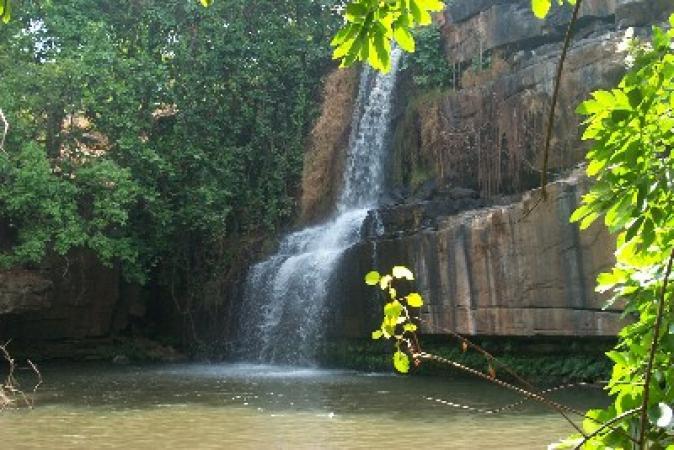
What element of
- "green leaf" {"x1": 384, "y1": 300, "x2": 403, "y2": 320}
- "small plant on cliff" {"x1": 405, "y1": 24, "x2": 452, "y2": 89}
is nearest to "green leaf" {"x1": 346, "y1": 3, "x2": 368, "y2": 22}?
"green leaf" {"x1": 384, "y1": 300, "x2": 403, "y2": 320}

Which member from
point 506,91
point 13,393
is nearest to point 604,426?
point 13,393

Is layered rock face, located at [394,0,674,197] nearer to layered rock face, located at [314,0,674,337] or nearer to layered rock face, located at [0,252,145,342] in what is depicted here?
layered rock face, located at [314,0,674,337]

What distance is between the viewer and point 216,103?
21594 millimetres

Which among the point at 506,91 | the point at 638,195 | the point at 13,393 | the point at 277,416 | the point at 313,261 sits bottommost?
the point at 277,416

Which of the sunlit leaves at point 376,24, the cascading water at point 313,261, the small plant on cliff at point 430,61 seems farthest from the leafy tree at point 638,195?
the small plant on cliff at point 430,61

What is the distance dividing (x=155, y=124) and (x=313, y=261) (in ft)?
20.6

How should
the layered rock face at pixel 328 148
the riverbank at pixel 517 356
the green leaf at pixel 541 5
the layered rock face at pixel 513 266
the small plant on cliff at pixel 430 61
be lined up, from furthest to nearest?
the layered rock face at pixel 328 148 → the small plant on cliff at pixel 430 61 → the riverbank at pixel 517 356 → the layered rock face at pixel 513 266 → the green leaf at pixel 541 5

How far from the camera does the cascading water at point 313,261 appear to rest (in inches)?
698

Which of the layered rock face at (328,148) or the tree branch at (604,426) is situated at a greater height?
the layered rock face at (328,148)

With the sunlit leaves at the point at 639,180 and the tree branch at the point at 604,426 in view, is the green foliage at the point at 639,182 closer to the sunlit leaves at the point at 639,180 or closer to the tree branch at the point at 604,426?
the sunlit leaves at the point at 639,180

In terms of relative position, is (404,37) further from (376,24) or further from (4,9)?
(4,9)

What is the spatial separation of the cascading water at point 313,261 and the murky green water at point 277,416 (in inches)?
107

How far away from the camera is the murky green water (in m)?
8.45

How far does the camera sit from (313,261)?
706 inches
